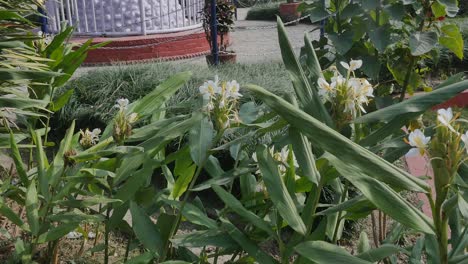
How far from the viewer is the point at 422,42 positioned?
88.2 inches

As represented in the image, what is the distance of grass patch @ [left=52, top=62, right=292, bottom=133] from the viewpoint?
4.71 meters

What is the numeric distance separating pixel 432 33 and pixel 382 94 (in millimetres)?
376

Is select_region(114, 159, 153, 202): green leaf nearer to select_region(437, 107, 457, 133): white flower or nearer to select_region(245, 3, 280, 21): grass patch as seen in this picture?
select_region(437, 107, 457, 133): white flower

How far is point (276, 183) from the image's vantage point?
1396mm

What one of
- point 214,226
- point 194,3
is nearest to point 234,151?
point 214,226

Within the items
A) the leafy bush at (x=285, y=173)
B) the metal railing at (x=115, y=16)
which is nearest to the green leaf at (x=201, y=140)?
the leafy bush at (x=285, y=173)

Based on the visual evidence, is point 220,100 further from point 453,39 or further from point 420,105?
point 453,39

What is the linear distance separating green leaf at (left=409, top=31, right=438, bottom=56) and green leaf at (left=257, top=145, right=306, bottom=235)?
1.02m

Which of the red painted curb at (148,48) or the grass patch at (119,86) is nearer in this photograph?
the grass patch at (119,86)

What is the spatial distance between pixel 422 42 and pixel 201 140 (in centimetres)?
111

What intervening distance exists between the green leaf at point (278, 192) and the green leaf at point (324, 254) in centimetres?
10

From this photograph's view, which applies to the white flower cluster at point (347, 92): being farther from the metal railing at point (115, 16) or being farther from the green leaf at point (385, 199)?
the metal railing at point (115, 16)

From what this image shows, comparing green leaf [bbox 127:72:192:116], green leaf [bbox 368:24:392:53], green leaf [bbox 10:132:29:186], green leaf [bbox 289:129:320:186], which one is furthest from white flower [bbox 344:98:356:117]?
green leaf [bbox 10:132:29:186]

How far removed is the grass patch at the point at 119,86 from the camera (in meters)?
4.71
